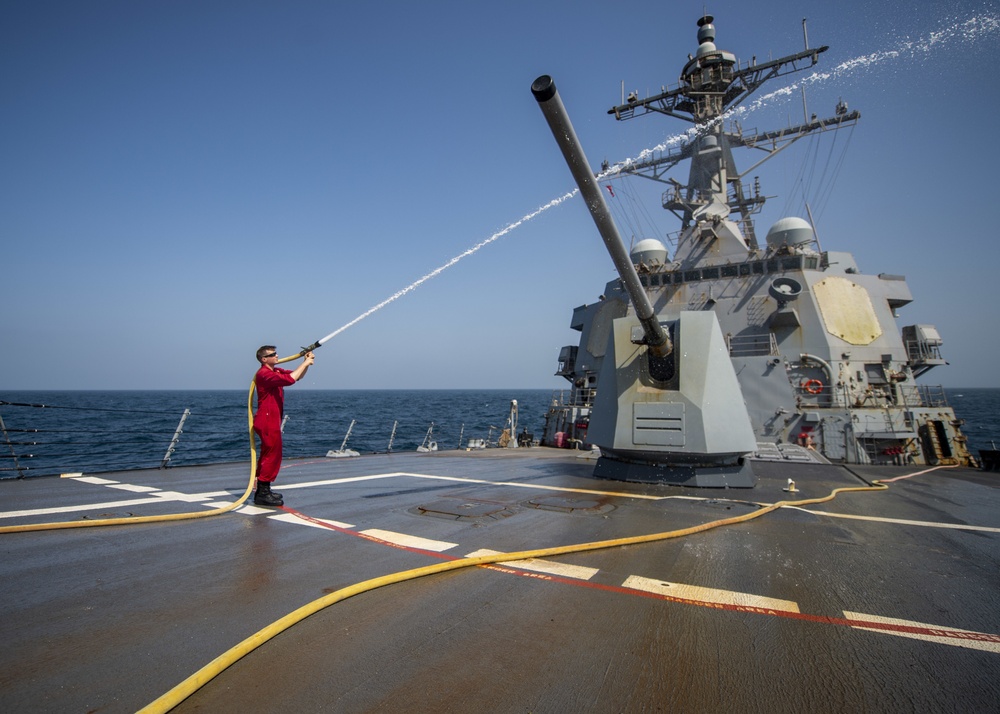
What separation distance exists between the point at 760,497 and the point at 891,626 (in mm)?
3768

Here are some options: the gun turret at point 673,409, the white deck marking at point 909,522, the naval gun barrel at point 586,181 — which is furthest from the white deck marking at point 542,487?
the naval gun barrel at point 586,181

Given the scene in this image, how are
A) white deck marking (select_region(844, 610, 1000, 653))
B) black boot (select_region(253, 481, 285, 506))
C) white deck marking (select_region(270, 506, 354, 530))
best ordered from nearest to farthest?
white deck marking (select_region(844, 610, 1000, 653)) < white deck marking (select_region(270, 506, 354, 530)) < black boot (select_region(253, 481, 285, 506))

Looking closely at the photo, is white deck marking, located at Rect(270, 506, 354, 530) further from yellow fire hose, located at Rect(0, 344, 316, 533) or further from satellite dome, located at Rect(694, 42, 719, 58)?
satellite dome, located at Rect(694, 42, 719, 58)

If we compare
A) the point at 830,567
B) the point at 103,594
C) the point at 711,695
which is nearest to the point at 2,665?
the point at 103,594

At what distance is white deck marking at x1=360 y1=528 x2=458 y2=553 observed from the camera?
3467 millimetres

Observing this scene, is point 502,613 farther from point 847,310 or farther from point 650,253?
point 650,253

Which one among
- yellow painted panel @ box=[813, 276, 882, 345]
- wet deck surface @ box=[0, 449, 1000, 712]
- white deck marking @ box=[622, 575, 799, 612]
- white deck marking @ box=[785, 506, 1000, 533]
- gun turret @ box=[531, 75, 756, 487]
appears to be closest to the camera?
wet deck surface @ box=[0, 449, 1000, 712]

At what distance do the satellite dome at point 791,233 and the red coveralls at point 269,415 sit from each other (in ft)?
56.0

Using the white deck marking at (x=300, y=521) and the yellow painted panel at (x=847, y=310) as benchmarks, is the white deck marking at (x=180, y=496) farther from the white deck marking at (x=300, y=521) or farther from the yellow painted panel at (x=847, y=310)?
the yellow painted panel at (x=847, y=310)

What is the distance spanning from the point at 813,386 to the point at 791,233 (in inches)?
230

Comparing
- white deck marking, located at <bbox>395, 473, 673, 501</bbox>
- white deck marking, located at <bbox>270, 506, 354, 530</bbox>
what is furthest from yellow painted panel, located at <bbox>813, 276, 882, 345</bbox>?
white deck marking, located at <bbox>270, 506, 354, 530</bbox>

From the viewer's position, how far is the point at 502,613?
7.85ft

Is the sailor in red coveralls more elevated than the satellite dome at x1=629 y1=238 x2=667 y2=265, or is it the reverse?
the satellite dome at x1=629 y1=238 x2=667 y2=265

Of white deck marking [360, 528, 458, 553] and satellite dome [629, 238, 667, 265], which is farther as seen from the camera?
satellite dome [629, 238, 667, 265]
